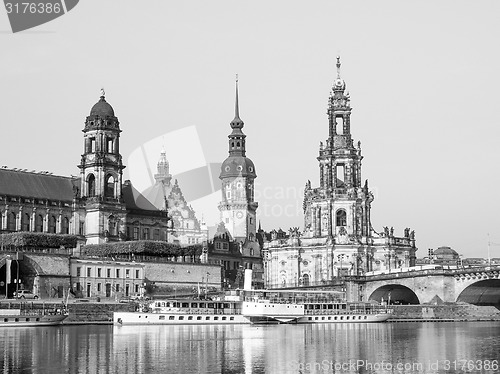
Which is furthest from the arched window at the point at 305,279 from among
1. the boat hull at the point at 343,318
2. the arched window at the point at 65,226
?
the arched window at the point at 65,226

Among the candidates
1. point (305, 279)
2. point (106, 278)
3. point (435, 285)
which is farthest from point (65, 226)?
point (435, 285)

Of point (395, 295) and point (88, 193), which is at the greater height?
point (88, 193)

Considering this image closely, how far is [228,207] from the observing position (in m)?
173

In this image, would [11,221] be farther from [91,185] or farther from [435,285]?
[435,285]

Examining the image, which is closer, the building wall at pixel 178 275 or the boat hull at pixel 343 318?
the boat hull at pixel 343 318

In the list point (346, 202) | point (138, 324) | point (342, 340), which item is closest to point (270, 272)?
point (346, 202)

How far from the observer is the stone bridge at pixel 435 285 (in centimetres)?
11181

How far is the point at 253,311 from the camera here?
3713 inches

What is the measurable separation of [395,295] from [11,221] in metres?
49.8

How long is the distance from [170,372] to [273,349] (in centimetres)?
1453

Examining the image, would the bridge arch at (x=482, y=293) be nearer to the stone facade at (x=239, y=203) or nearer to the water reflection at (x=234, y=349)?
the water reflection at (x=234, y=349)

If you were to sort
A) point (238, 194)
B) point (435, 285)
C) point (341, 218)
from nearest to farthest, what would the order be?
point (435, 285) < point (341, 218) < point (238, 194)

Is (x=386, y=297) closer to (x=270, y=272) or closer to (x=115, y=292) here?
(x=270, y=272)

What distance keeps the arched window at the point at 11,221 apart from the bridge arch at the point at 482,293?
5431cm
